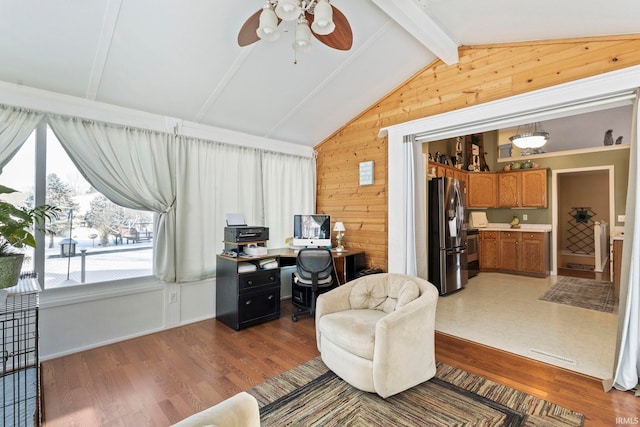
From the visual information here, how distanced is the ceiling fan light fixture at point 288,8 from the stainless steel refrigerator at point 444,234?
3433mm

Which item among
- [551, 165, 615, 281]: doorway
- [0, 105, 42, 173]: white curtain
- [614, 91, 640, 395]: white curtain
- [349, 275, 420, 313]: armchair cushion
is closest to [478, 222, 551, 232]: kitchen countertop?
[551, 165, 615, 281]: doorway

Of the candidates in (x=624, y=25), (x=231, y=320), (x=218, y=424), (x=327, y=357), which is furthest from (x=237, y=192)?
(x=624, y=25)

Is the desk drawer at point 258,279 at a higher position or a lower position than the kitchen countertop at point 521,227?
lower

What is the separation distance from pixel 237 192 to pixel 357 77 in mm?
2105

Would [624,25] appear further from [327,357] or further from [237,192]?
[237,192]

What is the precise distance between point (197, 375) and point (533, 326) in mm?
3521

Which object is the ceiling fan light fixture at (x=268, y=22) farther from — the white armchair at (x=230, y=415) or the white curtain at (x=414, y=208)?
the white curtain at (x=414, y=208)

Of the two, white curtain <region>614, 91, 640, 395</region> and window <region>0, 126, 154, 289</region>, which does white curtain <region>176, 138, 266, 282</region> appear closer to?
window <region>0, 126, 154, 289</region>

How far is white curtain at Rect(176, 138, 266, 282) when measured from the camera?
3514 millimetres

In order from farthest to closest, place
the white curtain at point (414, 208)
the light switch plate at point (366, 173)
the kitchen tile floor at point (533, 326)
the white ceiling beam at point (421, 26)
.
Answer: the light switch plate at point (366, 173), the white curtain at point (414, 208), the kitchen tile floor at point (533, 326), the white ceiling beam at point (421, 26)

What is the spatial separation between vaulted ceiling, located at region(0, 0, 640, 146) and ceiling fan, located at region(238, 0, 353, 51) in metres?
0.67

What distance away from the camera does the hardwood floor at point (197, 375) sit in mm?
1996

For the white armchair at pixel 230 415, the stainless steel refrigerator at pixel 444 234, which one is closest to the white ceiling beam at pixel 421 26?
the stainless steel refrigerator at pixel 444 234

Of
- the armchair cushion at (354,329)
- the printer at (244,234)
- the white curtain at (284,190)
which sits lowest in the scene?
the armchair cushion at (354,329)
